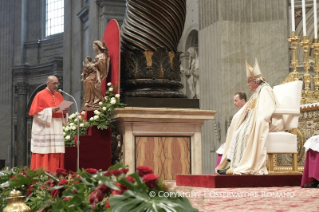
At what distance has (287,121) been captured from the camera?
23.7ft

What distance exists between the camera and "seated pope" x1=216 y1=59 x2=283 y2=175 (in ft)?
22.1

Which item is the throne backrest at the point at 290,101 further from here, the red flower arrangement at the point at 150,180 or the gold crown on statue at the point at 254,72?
the red flower arrangement at the point at 150,180

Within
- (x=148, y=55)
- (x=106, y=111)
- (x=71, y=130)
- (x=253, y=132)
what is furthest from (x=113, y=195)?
(x=71, y=130)

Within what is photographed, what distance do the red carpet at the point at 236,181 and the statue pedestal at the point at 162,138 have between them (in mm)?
756

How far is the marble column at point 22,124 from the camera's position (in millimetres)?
24344

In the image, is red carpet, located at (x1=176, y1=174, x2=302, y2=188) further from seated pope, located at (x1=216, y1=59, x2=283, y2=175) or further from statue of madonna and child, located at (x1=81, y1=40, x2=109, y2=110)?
statue of madonna and child, located at (x1=81, y1=40, x2=109, y2=110)

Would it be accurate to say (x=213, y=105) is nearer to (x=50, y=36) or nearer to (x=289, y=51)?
(x=289, y=51)

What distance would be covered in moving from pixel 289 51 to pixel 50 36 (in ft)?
53.8

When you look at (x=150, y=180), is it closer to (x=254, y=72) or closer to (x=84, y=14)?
(x=254, y=72)

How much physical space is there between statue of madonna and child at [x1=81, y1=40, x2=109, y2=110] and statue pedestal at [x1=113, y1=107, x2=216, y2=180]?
18.9 inches

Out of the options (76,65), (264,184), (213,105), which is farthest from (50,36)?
(264,184)

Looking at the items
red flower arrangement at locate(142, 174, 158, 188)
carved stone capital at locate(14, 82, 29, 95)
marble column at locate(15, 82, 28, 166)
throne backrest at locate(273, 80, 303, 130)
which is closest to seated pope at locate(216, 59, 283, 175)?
throne backrest at locate(273, 80, 303, 130)

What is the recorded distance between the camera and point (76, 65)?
71.8 ft

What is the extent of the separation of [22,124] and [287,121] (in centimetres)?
1925
